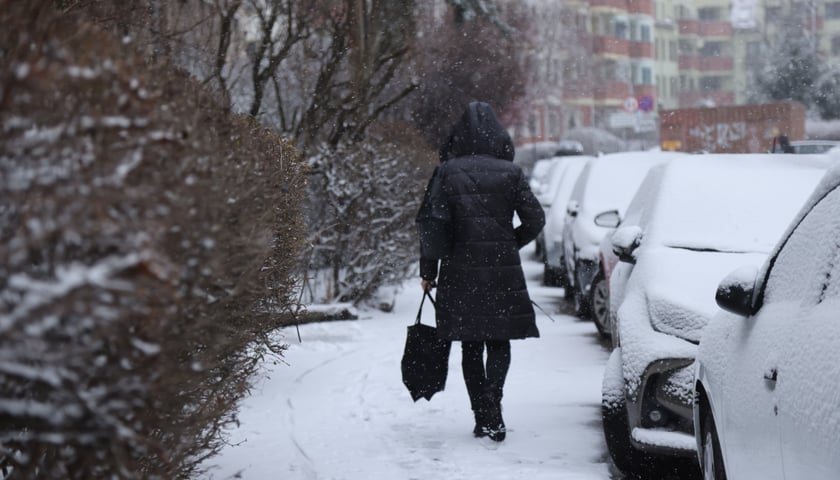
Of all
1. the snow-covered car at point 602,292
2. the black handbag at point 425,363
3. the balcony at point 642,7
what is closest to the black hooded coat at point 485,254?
the black handbag at point 425,363

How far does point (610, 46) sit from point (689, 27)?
14.2 metres

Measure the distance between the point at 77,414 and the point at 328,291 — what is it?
10.3 m

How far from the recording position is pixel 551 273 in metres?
16.7

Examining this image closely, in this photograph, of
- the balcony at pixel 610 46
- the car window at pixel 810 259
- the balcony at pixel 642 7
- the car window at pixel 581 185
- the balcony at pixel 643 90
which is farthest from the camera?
the balcony at pixel 643 90

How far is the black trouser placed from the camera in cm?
717

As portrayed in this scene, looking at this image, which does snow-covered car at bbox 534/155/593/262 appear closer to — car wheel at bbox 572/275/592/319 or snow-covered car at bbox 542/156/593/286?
snow-covered car at bbox 542/156/593/286

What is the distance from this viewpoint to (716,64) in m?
95.2

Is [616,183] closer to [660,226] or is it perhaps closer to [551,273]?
[551,273]

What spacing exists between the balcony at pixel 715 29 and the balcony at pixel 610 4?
12.7 m

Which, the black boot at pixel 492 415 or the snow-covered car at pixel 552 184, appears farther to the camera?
the snow-covered car at pixel 552 184

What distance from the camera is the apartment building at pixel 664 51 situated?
2955 inches

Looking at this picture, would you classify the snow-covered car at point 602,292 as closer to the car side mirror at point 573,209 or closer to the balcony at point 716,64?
the car side mirror at point 573,209

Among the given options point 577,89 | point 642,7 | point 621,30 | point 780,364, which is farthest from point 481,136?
point 642,7

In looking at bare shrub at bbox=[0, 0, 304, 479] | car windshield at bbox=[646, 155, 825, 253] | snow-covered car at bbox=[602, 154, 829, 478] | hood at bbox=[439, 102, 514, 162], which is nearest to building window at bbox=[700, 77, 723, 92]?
snow-covered car at bbox=[602, 154, 829, 478]
